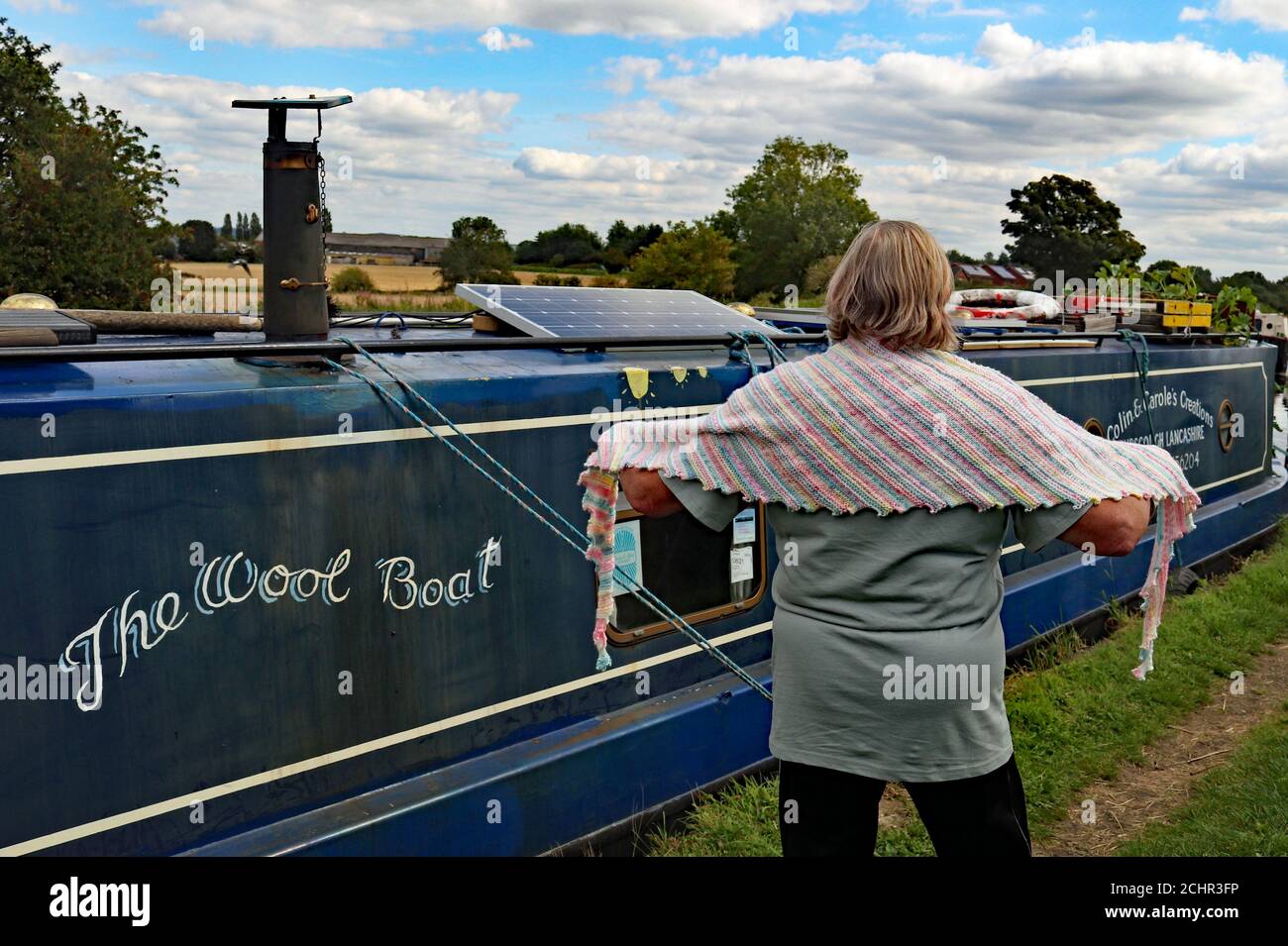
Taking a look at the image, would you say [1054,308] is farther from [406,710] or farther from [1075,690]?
[406,710]

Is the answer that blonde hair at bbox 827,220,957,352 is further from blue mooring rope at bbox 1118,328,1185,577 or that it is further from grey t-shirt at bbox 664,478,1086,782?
blue mooring rope at bbox 1118,328,1185,577

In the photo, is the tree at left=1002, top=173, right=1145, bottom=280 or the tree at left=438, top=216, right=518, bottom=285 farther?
the tree at left=1002, top=173, right=1145, bottom=280

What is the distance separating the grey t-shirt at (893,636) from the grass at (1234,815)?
8.16 ft

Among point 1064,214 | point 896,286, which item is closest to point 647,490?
point 896,286

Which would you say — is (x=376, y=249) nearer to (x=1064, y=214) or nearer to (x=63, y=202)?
(x=63, y=202)

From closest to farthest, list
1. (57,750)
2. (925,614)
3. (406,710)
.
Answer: (925,614)
(57,750)
(406,710)

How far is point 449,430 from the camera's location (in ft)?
11.8

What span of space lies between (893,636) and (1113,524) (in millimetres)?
461

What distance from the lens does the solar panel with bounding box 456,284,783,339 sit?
4473 millimetres

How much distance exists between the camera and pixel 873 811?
240 centimetres

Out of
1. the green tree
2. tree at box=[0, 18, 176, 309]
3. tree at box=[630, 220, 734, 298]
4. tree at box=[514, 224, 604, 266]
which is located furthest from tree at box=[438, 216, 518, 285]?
the green tree

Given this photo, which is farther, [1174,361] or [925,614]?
[1174,361]
